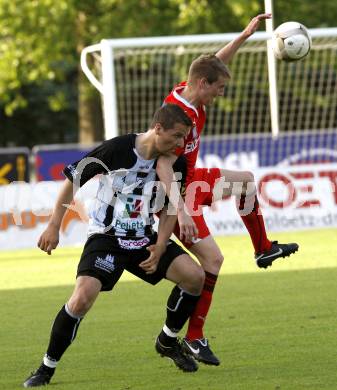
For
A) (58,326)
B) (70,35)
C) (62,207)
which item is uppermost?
(62,207)

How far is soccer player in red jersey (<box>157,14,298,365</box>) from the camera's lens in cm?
763

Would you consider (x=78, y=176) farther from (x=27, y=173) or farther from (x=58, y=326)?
(x=27, y=173)

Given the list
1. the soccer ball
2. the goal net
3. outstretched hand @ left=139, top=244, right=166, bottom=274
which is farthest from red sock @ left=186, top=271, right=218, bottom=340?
the goal net

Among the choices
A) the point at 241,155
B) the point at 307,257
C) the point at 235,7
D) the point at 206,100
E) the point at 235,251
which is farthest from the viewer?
the point at 235,7

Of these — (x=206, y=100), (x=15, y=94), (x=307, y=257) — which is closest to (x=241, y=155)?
(x=307, y=257)

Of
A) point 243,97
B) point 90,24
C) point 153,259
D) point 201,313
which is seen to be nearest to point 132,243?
point 153,259

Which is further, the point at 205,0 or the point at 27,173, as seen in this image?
the point at 205,0

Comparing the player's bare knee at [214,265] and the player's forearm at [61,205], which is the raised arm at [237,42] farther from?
the player's forearm at [61,205]

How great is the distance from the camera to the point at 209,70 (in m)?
7.72

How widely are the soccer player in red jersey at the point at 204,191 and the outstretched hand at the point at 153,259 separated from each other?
0.18m

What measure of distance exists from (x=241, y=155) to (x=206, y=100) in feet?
38.3

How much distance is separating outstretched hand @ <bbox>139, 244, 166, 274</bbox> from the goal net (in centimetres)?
974

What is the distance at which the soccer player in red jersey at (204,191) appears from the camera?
7629 millimetres

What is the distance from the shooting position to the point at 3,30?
3012 centimetres
